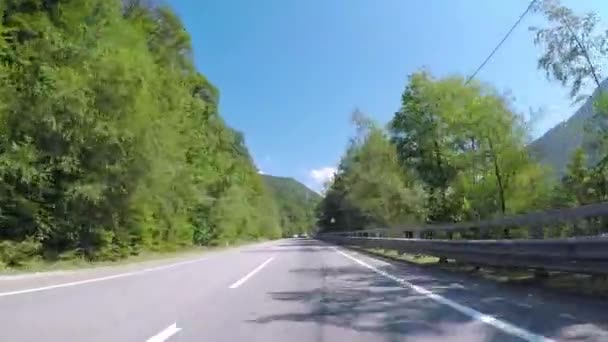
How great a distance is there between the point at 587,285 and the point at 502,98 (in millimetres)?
20866

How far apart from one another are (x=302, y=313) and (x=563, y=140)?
1899 centimetres

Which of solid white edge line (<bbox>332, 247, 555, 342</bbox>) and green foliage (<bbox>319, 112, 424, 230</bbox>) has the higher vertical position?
green foliage (<bbox>319, 112, 424, 230</bbox>)

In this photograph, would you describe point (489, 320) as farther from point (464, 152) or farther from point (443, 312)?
point (464, 152)

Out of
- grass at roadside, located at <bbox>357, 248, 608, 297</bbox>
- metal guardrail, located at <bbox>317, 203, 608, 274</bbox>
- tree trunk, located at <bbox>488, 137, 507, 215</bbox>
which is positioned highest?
tree trunk, located at <bbox>488, 137, 507, 215</bbox>

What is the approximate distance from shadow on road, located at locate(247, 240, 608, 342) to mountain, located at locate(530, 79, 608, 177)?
8.54 metres

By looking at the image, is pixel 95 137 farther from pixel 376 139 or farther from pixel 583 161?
pixel 376 139

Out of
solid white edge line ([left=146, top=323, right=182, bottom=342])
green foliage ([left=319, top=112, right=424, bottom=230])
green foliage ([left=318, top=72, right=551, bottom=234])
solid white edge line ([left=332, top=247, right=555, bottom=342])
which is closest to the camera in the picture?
solid white edge line ([left=332, top=247, right=555, bottom=342])

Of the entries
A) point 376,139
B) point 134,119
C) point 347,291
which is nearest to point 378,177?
point 376,139

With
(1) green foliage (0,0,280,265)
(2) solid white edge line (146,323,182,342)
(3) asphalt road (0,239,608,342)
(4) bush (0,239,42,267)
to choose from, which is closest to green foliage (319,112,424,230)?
(1) green foliage (0,0,280,265)

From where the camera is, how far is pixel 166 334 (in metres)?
7.07

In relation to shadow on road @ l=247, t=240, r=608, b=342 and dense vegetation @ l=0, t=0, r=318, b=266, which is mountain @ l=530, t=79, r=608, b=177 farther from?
dense vegetation @ l=0, t=0, r=318, b=266

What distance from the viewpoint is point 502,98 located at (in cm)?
2997

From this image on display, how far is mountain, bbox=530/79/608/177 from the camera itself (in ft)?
60.6

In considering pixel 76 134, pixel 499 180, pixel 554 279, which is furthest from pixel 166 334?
A: pixel 499 180
